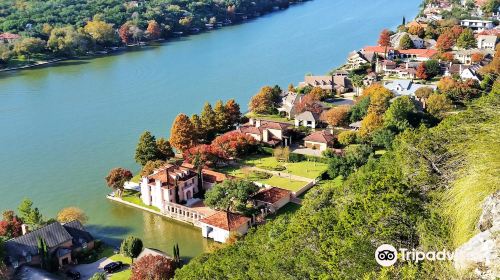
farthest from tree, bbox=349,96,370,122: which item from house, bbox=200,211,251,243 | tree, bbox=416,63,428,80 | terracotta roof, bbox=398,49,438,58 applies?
terracotta roof, bbox=398,49,438,58

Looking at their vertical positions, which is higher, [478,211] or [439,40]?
[478,211]

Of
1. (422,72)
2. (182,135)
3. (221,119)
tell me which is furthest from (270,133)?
(422,72)

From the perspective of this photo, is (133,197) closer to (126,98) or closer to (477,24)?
(126,98)

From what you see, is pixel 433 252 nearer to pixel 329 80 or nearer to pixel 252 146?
pixel 252 146

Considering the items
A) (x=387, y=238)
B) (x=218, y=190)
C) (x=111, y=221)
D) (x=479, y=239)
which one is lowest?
(x=111, y=221)

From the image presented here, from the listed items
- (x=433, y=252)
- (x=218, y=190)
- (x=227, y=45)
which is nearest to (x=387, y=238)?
(x=433, y=252)

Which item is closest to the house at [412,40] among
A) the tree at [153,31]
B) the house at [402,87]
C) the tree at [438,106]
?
the house at [402,87]

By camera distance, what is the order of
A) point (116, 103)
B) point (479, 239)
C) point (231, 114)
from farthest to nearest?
1. point (116, 103)
2. point (231, 114)
3. point (479, 239)
